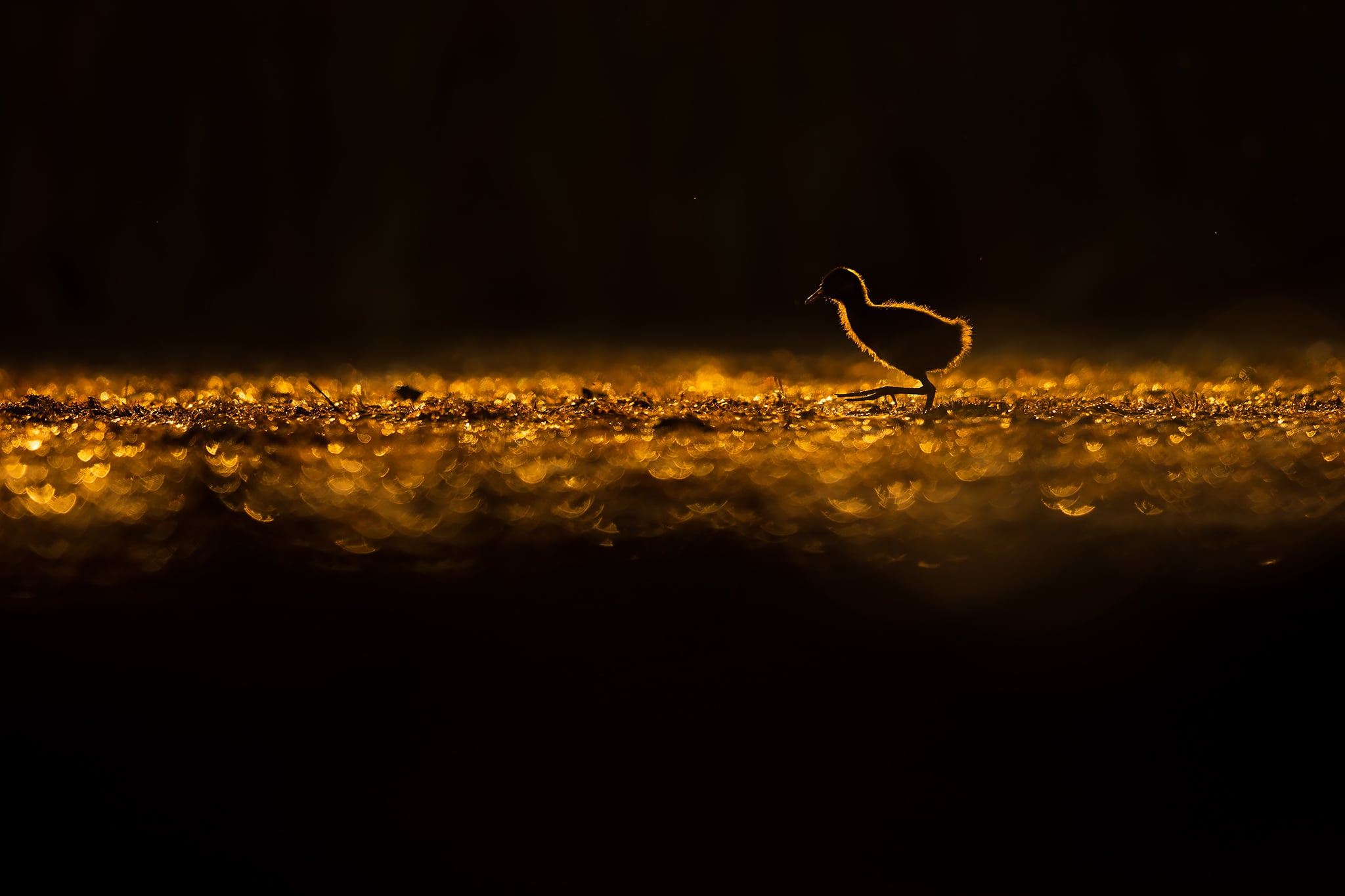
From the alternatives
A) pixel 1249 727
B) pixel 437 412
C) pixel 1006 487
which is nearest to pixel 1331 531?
pixel 1006 487

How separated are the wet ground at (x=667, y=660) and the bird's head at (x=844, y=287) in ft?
3.33

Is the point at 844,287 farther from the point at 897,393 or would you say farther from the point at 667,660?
the point at 667,660

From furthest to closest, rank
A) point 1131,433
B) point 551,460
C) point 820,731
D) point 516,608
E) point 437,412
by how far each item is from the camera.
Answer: point 437,412, point 1131,433, point 551,460, point 516,608, point 820,731

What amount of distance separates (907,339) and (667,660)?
7.52ft

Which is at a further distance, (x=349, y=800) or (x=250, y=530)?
(x=250, y=530)

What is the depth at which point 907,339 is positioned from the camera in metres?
3.74

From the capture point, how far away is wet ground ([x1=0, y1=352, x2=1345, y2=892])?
1.40 m

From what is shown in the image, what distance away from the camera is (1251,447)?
3010mm

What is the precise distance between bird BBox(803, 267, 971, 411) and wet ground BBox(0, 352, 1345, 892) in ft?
2.19

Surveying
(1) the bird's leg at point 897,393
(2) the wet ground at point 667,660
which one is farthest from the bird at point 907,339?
(2) the wet ground at point 667,660

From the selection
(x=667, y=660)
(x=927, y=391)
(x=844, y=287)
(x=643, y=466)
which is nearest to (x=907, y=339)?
(x=927, y=391)

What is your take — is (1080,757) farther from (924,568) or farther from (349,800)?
(349,800)

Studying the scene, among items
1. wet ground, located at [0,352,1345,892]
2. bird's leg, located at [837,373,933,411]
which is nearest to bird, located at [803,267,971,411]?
bird's leg, located at [837,373,933,411]

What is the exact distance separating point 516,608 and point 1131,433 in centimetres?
213
